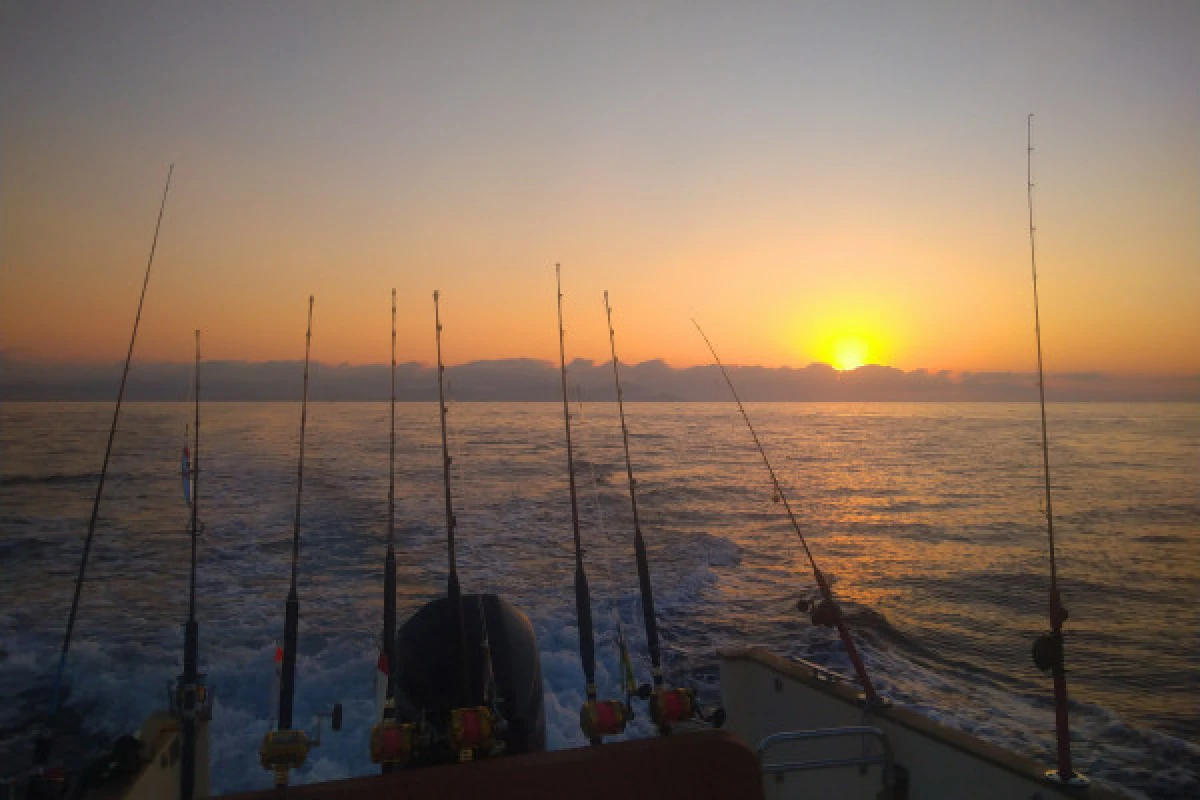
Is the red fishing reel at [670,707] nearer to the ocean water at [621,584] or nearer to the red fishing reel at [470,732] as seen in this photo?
the red fishing reel at [470,732]

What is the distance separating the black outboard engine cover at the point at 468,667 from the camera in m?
5.68

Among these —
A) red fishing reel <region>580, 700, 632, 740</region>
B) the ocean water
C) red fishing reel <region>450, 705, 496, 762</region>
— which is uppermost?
red fishing reel <region>450, 705, 496, 762</region>

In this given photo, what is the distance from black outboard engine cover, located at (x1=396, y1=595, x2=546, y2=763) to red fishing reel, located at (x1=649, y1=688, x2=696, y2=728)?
209 centimetres

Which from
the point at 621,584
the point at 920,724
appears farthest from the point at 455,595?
the point at 621,584

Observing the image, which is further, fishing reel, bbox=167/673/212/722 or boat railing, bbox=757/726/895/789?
fishing reel, bbox=167/673/212/722

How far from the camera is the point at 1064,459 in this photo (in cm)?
4028

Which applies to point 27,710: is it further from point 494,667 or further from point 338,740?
point 494,667

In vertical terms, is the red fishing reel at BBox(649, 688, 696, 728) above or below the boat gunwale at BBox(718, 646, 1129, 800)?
above

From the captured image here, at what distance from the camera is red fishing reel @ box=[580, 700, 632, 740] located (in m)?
3.54

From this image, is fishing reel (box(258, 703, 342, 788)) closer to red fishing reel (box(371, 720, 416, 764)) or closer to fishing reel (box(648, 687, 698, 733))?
red fishing reel (box(371, 720, 416, 764))

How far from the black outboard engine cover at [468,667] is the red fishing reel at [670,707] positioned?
2.09 meters

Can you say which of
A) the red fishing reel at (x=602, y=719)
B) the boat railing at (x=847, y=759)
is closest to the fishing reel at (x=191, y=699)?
the red fishing reel at (x=602, y=719)

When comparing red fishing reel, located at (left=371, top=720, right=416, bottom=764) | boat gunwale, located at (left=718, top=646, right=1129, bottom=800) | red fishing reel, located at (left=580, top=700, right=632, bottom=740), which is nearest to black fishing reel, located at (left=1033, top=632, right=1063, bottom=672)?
boat gunwale, located at (left=718, top=646, right=1129, bottom=800)

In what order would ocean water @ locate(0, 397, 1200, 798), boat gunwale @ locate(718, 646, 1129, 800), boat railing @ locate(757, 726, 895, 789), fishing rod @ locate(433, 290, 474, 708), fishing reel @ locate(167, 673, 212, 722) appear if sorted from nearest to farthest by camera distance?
boat gunwale @ locate(718, 646, 1129, 800) < boat railing @ locate(757, 726, 895, 789) < fishing reel @ locate(167, 673, 212, 722) < fishing rod @ locate(433, 290, 474, 708) < ocean water @ locate(0, 397, 1200, 798)
